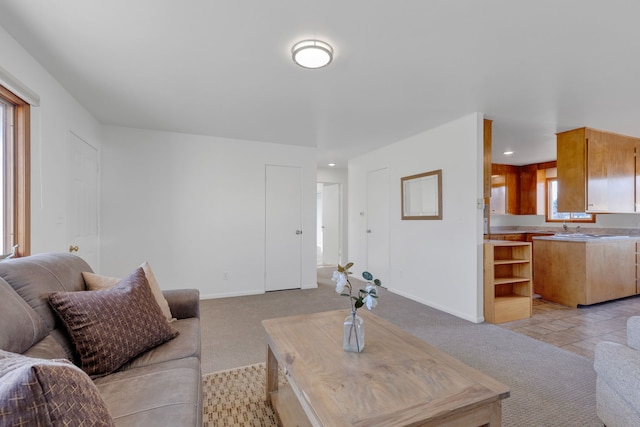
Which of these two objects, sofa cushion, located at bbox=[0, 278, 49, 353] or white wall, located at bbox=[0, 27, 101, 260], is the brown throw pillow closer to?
sofa cushion, located at bbox=[0, 278, 49, 353]

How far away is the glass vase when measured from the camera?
4.83 feet

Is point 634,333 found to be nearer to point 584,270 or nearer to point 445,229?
point 445,229

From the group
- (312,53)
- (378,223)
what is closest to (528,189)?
(378,223)

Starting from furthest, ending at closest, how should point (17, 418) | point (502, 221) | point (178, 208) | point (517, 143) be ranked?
point (502, 221)
point (517, 143)
point (178, 208)
point (17, 418)

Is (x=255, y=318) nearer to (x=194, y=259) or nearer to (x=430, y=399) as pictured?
Result: (x=194, y=259)

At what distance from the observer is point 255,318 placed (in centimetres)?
338

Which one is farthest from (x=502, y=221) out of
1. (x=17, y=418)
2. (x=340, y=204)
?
(x=17, y=418)

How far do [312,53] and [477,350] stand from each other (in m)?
2.75

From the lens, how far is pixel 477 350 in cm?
256

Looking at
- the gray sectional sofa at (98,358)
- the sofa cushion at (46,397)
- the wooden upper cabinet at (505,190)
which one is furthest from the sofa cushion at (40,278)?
the wooden upper cabinet at (505,190)

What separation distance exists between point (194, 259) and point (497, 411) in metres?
3.88

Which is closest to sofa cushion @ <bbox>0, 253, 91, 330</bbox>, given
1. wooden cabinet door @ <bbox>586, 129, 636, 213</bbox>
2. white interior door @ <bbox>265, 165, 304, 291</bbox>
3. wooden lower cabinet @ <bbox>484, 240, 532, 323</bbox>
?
white interior door @ <bbox>265, 165, 304, 291</bbox>

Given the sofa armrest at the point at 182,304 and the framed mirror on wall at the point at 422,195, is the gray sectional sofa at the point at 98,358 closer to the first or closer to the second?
the sofa armrest at the point at 182,304

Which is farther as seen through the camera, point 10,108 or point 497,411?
point 10,108
